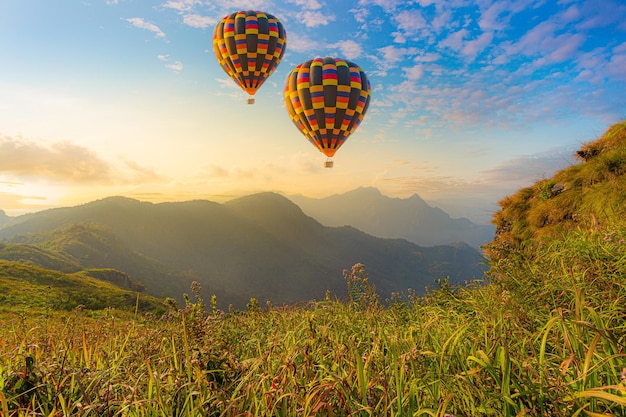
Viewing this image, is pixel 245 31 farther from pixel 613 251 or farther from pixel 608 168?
pixel 613 251

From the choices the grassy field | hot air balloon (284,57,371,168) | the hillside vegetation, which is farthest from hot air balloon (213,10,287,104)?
the grassy field

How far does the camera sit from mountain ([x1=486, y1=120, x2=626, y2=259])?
10461mm

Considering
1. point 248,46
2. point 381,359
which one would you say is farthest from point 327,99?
point 381,359

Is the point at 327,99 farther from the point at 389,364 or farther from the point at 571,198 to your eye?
the point at 389,364

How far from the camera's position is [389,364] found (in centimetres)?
383

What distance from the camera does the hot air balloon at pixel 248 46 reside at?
36375mm

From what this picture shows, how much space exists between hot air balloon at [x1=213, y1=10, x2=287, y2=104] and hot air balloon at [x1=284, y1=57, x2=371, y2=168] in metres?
11.6

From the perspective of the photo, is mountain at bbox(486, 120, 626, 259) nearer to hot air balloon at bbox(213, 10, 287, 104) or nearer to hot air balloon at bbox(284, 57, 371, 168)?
hot air balloon at bbox(284, 57, 371, 168)

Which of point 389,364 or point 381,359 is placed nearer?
point 389,364

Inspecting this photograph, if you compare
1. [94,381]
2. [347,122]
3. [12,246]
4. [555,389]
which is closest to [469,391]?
[555,389]

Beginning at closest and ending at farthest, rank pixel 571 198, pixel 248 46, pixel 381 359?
1. pixel 381 359
2. pixel 571 198
3. pixel 248 46

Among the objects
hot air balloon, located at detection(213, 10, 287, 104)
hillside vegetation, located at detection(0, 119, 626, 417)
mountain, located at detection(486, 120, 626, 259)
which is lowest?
hillside vegetation, located at detection(0, 119, 626, 417)

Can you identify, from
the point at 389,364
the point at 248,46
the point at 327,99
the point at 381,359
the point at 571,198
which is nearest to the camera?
the point at 389,364

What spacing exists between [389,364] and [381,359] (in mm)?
165
